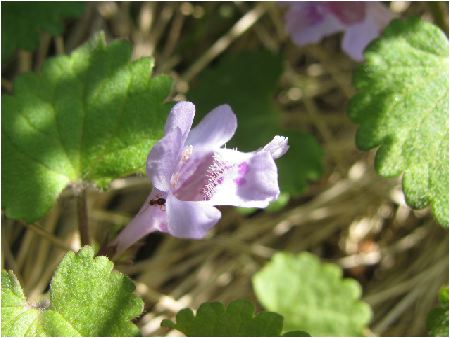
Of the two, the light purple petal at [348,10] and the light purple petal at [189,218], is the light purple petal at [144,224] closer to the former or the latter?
the light purple petal at [189,218]

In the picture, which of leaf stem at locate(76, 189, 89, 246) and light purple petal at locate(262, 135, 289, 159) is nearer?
light purple petal at locate(262, 135, 289, 159)

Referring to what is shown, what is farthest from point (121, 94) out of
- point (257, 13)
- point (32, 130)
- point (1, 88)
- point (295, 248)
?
point (295, 248)

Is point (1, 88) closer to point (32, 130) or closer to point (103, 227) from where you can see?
point (103, 227)

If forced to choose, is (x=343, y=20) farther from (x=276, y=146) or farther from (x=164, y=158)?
(x=164, y=158)

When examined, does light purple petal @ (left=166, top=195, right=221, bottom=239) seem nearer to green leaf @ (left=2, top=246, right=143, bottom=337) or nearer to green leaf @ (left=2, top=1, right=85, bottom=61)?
green leaf @ (left=2, top=246, right=143, bottom=337)

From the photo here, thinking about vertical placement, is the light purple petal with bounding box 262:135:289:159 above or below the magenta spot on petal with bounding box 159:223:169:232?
above

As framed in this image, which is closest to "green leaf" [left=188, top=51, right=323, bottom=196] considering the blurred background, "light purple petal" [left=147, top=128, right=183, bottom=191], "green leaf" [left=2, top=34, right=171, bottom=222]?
the blurred background

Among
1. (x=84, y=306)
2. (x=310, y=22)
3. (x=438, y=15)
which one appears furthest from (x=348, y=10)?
(x=84, y=306)
